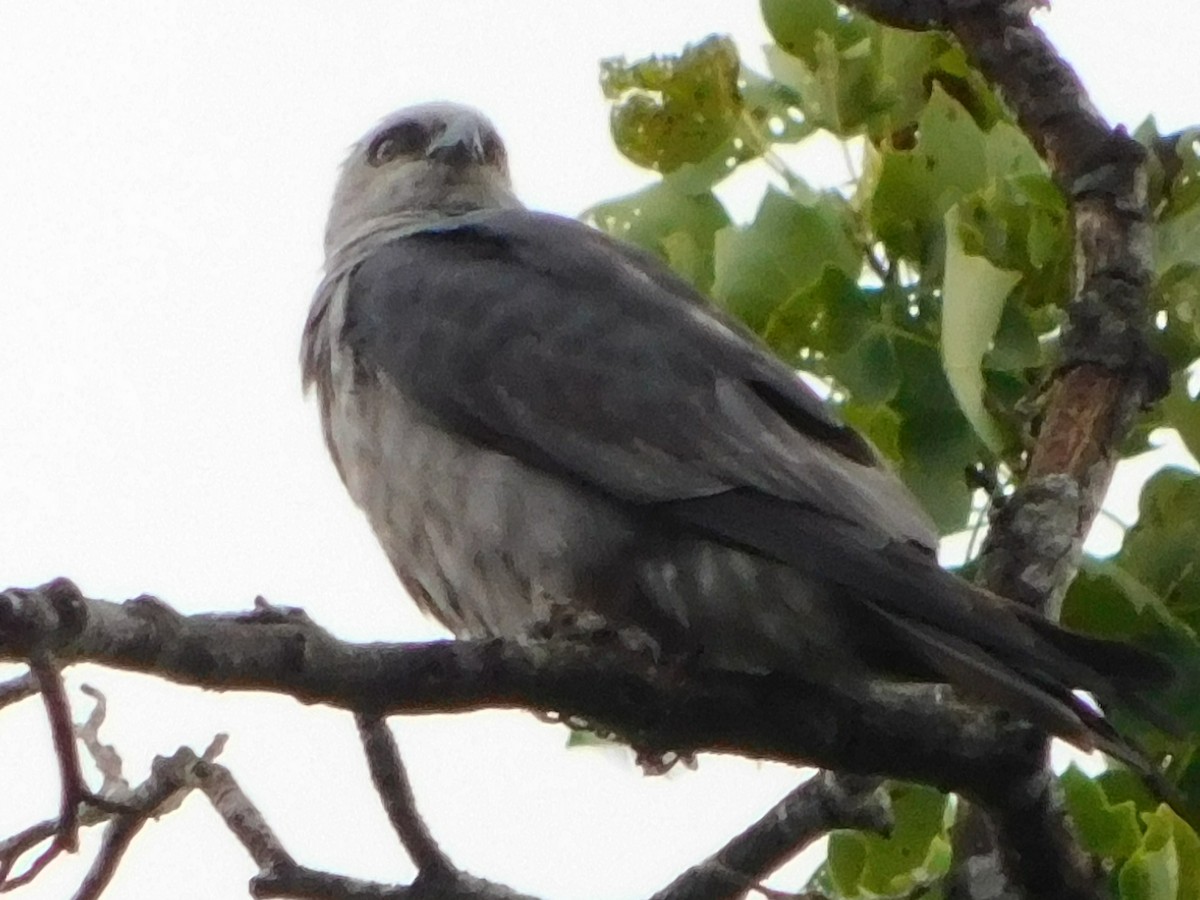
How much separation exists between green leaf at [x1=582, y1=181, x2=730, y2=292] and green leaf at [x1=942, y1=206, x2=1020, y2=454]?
752 millimetres

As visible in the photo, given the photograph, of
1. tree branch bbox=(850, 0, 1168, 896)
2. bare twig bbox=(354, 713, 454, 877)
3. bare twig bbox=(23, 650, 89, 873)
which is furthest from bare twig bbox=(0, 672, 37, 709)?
tree branch bbox=(850, 0, 1168, 896)

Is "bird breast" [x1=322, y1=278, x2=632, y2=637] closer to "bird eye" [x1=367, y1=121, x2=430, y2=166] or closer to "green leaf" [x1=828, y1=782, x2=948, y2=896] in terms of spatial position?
"green leaf" [x1=828, y1=782, x2=948, y2=896]

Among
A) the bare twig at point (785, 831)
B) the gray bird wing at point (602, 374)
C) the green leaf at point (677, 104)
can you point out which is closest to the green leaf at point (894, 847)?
the bare twig at point (785, 831)

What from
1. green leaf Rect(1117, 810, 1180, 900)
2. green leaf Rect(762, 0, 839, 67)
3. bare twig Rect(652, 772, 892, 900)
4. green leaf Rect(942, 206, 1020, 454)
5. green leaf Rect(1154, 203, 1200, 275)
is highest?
green leaf Rect(762, 0, 839, 67)

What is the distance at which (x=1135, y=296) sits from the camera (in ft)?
10.9

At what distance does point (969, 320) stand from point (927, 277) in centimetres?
32

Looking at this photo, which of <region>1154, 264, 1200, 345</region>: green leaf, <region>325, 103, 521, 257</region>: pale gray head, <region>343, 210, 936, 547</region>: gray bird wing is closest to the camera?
<region>343, 210, 936, 547</region>: gray bird wing

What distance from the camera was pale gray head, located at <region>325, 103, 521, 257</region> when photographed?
5.06 meters

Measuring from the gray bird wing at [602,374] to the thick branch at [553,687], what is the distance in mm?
335

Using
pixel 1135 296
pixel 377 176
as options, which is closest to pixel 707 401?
pixel 1135 296

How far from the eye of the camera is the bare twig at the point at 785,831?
305cm

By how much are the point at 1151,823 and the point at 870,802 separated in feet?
1.45

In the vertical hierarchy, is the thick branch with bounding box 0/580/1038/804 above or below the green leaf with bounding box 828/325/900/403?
A: below

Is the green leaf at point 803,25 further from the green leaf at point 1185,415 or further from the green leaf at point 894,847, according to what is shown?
the green leaf at point 894,847
